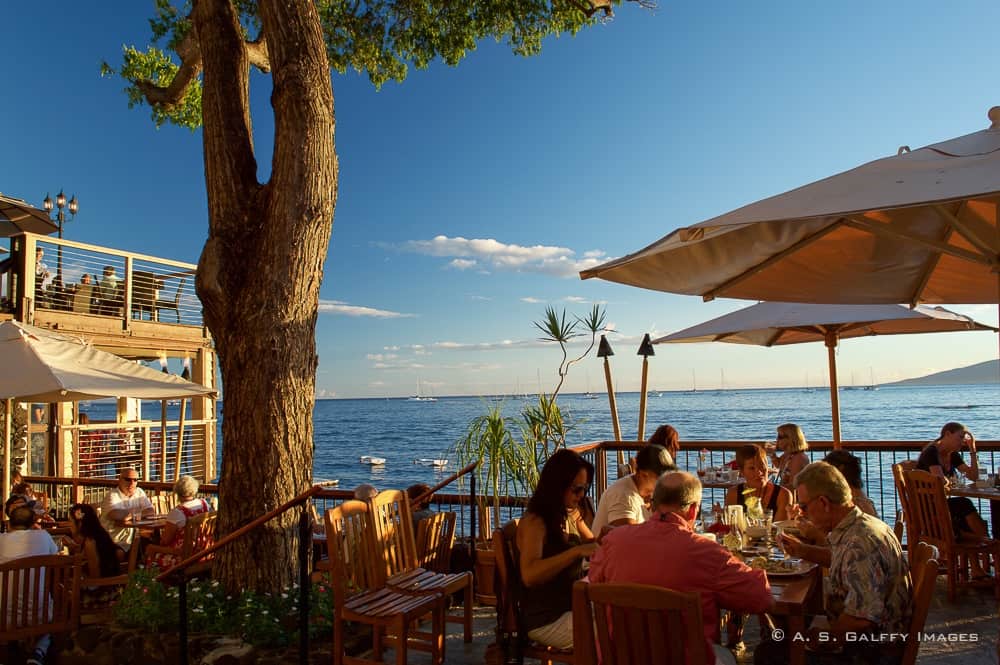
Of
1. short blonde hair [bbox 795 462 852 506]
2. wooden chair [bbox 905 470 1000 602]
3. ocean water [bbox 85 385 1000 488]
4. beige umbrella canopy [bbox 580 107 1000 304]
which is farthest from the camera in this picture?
ocean water [bbox 85 385 1000 488]

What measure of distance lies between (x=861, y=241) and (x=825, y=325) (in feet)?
11.1

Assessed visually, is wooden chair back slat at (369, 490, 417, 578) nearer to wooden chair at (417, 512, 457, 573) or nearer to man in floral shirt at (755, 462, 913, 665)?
wooden chair at (417, 512, 457, 573)

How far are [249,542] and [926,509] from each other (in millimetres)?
5116

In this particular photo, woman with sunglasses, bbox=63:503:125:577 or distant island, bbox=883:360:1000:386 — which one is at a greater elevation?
distant island, bbox=883:360:1000:386

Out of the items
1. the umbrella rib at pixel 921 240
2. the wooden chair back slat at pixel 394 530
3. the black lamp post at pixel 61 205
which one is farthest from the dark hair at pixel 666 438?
the black lamp post at pixel 61 205

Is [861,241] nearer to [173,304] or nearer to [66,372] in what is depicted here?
[66,372]

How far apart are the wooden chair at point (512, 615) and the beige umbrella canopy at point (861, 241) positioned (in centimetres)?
144

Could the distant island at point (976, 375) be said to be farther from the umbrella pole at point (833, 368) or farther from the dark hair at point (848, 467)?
the dark hair at point (848, 467)

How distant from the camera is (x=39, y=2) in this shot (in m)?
19.7


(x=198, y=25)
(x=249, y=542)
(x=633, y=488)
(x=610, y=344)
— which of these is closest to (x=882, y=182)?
(x=633, y=488)

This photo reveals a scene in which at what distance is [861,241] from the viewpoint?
13.6 ft

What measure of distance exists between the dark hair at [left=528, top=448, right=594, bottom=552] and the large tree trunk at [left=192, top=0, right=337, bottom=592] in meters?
2.30

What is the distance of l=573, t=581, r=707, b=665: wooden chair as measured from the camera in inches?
88.5

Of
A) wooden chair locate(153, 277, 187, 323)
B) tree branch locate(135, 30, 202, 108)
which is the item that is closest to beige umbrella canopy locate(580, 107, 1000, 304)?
tree branch locate(135, 30, 202, 108)
